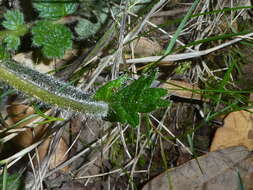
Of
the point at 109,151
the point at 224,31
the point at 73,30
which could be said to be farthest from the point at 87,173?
the point at 224,31

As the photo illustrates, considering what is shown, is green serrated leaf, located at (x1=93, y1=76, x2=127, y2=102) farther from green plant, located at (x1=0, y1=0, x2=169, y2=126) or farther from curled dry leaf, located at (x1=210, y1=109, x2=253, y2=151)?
curled dry leaf, located at (x1=210, y1=109, x2=253, y2=151)

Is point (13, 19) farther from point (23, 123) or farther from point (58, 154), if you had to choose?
point (58, 154)

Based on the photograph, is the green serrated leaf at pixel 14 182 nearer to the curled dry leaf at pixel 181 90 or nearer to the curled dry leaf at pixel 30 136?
the curled dry leaf at pixel 30 136

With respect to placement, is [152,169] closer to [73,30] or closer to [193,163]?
→ [193,163]

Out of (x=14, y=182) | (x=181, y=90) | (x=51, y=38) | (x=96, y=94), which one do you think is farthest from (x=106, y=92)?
(x=14, y=182)

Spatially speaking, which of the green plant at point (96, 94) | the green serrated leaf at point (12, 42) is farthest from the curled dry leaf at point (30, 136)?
the green plant at point (96, 94)
